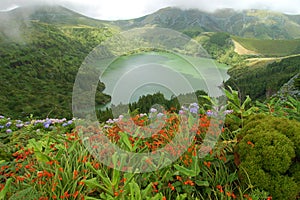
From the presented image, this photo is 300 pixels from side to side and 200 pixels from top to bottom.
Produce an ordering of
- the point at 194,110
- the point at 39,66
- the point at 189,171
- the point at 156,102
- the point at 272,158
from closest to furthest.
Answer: the point at 189,171 < the point at 272,158 < the point at 194,110 < the point at 156,102 < the point at 39,66

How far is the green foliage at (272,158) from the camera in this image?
3205 mm

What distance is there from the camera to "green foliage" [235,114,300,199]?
3205 millimetres

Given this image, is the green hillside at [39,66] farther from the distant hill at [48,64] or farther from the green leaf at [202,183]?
the green leaf at [202,183]

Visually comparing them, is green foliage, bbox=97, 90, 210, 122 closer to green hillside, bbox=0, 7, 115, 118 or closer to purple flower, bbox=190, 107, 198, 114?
purple flower, bbox=190, 107, 198, 114

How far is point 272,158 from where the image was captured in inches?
128

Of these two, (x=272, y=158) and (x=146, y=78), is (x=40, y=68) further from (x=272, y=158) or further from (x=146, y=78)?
(x=272, y=158)

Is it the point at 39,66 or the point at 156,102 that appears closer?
the point at 156,102

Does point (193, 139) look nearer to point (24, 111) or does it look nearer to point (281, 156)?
point (281, 156)

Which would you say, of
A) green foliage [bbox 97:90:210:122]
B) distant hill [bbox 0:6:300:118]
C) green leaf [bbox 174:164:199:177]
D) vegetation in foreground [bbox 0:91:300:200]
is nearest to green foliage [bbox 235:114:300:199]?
vegetation in foreground [bbox 0:91:300:200]

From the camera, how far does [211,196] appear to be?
329 cm

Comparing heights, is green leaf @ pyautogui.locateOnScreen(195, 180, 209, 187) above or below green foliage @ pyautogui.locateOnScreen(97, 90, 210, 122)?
below

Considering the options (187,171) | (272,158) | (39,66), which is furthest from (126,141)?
(39,66)

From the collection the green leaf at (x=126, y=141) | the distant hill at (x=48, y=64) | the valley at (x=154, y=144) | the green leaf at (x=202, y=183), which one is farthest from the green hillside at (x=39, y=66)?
the green leaf at (x=202, y=183)

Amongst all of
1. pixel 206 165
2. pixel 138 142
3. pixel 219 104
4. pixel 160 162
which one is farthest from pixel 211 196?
pixel 219 104
